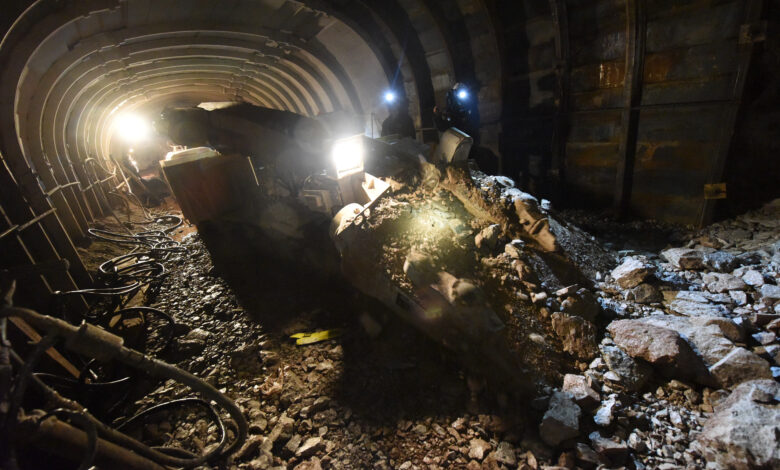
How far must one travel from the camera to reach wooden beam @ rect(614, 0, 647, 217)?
5.31m

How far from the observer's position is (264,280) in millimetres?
5496

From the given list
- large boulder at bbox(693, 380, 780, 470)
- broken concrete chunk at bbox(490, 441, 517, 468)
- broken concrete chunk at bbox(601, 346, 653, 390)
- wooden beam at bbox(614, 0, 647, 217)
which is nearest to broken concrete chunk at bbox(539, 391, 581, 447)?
broken concrete chunk at bbox(490, 441, 517, 468)

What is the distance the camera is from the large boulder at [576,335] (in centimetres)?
304

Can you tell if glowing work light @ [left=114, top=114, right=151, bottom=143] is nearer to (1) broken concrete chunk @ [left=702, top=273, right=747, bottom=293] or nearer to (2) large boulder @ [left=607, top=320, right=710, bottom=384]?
(2) large boulder @ [left=607, top=320, right=710, bottom=384]

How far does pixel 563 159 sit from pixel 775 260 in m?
3.85

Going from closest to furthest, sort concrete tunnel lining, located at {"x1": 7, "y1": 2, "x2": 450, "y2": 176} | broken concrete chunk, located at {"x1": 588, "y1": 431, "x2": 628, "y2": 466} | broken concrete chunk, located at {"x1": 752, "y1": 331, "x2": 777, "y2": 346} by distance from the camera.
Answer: broken concrete chunk, located at {"x1": 588, "y1": 431, "x2": 628, "y2": 466}, broken concrete chunk, located at {"x1": 752, "y1": 331, "x2": 777, "y2": 346}, concrete tunnel lining, located at {"x1": 7, "y1": 2, "x2": 450, "y2": 176}

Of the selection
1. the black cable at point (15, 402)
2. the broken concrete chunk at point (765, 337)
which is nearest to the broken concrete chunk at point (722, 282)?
the broken concrete chunk at point (765, 337)

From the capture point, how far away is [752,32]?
437 cm

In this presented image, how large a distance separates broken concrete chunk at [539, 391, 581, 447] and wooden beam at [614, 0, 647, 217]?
5371 millimetres

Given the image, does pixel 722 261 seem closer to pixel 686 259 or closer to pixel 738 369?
pixel 686 259

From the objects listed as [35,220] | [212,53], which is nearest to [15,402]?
[35,220]

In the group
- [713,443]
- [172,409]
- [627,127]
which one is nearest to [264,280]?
[172,409]

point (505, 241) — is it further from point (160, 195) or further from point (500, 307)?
point (160, 195)

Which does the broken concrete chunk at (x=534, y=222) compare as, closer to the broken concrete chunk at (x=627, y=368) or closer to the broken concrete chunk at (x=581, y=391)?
the broken concrete chunk at (x=627, y=368)
